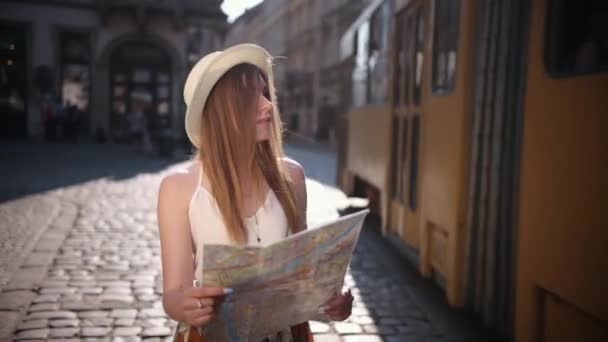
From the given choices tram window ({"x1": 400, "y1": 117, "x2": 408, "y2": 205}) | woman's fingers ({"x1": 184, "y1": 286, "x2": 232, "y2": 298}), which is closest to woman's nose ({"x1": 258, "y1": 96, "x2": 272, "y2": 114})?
woman's fingers ({"x1": 184, "y1": 286, "x2": 232, "y2": 298})

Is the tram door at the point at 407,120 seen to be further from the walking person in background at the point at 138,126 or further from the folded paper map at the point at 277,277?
the walking person in background at the point at 138,126

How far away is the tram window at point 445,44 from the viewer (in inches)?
182

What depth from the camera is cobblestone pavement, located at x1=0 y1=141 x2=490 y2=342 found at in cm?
407

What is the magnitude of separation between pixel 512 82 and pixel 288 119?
44668 mm

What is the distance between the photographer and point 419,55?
5625 mm

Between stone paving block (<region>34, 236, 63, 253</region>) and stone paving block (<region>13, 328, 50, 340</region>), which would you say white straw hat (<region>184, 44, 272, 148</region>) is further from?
stone paving block (<region>34, 236, 63, 253</region>)

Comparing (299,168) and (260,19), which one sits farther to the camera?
(260,19)

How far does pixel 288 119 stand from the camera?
4809 cm

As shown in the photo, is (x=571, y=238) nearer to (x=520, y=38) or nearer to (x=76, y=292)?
(x=520, y=38)

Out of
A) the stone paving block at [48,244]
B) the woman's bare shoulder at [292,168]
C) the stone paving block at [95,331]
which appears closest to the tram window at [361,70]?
the stone paving block at [48,244]

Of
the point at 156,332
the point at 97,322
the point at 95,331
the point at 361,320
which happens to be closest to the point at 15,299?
the point at 97,322

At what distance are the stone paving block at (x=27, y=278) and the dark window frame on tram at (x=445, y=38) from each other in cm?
372

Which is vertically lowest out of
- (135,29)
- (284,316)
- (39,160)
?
(39,160)

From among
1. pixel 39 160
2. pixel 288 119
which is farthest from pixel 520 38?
pixel 288 119
